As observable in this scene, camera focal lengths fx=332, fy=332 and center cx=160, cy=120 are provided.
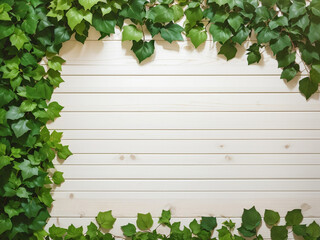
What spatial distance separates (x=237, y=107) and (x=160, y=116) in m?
0.38

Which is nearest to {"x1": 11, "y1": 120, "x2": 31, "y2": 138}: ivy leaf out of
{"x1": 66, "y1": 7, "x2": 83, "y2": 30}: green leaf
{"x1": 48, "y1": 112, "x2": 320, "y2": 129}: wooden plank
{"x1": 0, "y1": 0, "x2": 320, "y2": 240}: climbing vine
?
{"x1": 0, "y1": 0, "x2": 320, "y2": 240}: climbing vine

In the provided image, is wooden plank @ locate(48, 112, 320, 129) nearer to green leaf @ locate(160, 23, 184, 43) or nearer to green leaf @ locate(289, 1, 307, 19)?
A: green leaf @ locate(160, 23, 184, 43)

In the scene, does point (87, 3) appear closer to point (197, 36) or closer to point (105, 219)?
point (197, 36)

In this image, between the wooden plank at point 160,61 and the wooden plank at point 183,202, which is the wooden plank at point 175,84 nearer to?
the wooden plank at point 160,61

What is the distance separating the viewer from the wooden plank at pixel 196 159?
167cm

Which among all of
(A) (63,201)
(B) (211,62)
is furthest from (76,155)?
(B) (211,62)

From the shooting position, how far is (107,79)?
1622 millimetres

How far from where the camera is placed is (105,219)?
167 centimetres

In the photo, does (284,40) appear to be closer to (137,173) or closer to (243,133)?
(243,133)

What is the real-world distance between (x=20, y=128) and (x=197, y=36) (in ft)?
3.06

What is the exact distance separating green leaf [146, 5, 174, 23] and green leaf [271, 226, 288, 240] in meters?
1.16

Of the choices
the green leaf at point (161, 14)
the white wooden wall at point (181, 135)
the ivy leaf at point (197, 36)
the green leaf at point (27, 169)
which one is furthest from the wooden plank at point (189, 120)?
the green leaf at point (161, 14)

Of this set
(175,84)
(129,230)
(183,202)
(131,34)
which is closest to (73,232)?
(129,230)

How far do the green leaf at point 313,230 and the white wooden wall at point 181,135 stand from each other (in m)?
0.05
